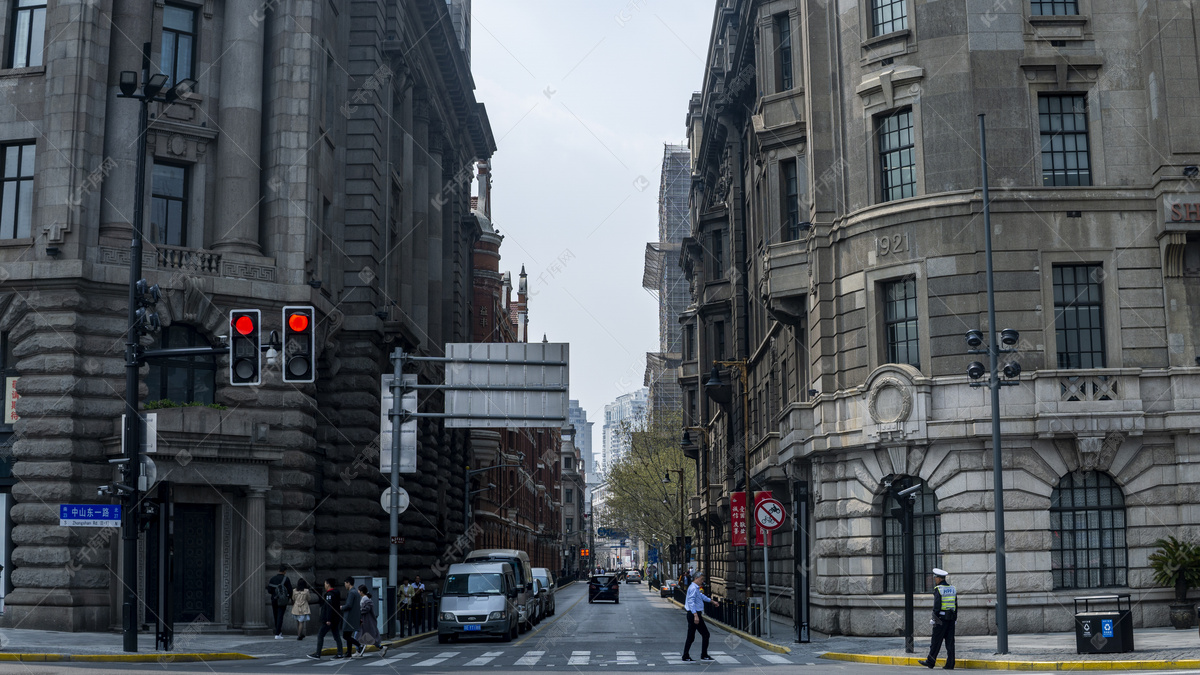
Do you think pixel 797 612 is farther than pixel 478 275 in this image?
No

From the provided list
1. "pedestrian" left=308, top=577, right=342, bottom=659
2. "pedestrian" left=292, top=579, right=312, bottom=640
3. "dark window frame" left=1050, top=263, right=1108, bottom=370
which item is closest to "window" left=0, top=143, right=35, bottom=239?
"pedestrian" left=292, top=579, right=312, bottom=640

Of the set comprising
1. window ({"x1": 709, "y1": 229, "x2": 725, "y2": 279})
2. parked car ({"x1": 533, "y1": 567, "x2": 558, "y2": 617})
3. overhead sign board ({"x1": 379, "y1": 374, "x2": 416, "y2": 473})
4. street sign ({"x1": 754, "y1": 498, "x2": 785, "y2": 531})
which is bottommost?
parked car ({"x1": 533, "y1": 567, "x2": 558, "y2": 617})

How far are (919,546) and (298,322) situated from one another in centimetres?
1870

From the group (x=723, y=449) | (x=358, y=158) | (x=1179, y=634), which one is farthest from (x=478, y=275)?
(x=1179, y=634)

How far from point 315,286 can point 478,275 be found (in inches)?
2417

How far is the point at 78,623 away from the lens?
30.5 m

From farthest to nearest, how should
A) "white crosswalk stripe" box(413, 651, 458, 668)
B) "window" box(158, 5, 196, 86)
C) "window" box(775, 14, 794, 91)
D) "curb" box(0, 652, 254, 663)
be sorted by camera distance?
1. "window" box(775, 14, 794, 91)
2. "window" box(158, 5, 196, 86)
3. "white crosswalk stripe" box(413, 651, 458, 668)
4. "curb" box(0, 652, 254, 663)

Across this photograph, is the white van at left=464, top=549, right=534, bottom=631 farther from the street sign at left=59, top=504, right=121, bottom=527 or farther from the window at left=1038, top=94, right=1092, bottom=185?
the window at left=1038, top=94, right=1092, bottom=185

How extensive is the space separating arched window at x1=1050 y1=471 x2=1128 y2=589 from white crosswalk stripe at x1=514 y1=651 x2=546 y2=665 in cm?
1279

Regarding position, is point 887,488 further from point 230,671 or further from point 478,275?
point 478,275

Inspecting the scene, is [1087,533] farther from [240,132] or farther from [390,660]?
[240,132]

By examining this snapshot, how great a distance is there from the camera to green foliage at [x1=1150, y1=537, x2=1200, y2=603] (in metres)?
29.6

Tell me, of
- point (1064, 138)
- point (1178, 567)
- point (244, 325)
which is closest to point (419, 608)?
point (244, 325)

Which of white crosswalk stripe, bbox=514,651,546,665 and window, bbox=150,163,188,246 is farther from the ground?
window, bbox=150,163,188,246
